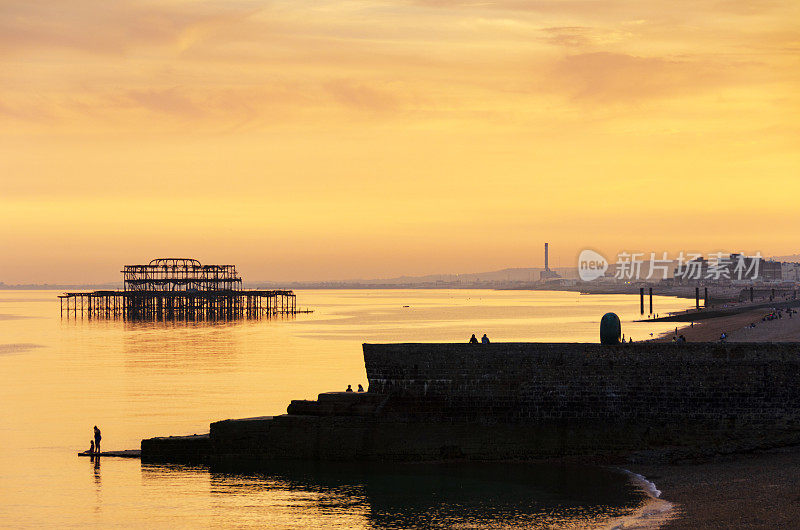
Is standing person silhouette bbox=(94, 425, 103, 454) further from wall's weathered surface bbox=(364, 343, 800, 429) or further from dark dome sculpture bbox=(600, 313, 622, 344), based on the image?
dark dome sculpture bbox=(600, 313, 622, 344)

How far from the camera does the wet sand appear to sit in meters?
21.8

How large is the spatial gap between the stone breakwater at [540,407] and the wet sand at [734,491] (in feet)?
3.28

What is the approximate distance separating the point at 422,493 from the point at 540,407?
530 cm

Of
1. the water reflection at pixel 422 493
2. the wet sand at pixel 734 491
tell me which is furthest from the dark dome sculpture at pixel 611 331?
the water reflection at pixel 422 493

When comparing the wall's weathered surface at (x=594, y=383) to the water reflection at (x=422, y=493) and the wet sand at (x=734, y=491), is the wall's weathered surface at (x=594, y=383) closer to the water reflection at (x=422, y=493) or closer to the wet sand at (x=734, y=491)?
the wet sand at (x=734, y=491)

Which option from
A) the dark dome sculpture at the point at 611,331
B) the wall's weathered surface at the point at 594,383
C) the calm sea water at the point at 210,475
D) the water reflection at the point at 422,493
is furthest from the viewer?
the dark dome sculpture at the point at 611,331

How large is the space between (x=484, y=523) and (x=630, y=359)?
8.51m

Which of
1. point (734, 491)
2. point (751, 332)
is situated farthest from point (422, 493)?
point (751, 332)

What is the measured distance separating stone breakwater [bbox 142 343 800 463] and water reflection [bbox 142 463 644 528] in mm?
883

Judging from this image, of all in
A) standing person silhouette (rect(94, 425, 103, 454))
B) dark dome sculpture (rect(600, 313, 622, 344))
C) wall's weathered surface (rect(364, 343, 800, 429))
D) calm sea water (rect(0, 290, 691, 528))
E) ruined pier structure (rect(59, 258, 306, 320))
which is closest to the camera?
calm sea water (rect(0, 290, 691, 528))

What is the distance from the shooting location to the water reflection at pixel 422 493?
80.7 ft

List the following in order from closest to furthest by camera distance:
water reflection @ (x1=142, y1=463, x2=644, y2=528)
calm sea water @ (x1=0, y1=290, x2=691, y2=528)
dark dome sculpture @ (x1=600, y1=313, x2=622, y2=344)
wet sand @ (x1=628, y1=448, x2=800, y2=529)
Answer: wet sand @ (x1=628, y1=448, x2=800, y2=529), water reflection @ (x1=142, y1=463, x2=644, y2=528), calm sea water @ (x1=0, y1=290, x2=691, y2=528), dark dome sculpture @ (x1=600, y1=313, x2=622, y2=344)

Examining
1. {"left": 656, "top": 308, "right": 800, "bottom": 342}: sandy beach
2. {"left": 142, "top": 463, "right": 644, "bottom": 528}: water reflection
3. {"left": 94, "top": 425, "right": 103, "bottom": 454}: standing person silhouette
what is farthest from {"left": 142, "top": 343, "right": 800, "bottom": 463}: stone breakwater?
{"left": 656, "top": 308, "right": 800, "bottom": 342}: sandy beach

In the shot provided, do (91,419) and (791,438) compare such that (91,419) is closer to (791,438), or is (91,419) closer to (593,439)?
(593,439)
